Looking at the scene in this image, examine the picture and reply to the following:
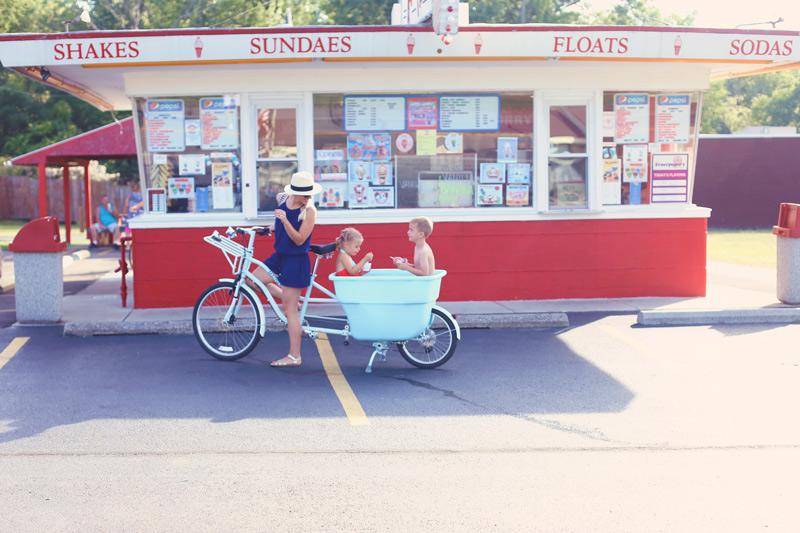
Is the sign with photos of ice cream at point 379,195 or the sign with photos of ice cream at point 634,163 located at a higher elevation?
the sign with photos of ice cream at point 634,163

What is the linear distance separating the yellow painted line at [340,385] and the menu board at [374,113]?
306 cm

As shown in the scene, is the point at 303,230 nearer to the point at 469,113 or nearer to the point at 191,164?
the point at 191,164

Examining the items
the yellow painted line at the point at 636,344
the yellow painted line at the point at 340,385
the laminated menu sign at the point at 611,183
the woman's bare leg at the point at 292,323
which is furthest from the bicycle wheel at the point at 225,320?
the laminated menu sign at the point at 611,183

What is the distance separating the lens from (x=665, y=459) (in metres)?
5.33

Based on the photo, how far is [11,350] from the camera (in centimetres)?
881

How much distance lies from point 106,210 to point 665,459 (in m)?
19.2

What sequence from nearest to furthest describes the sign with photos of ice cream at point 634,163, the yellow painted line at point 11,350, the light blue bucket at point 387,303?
the light blue bucket at point 387,303 < the yellow painted line at point 11,350 < the sign with photos of ice cream at point 634,163

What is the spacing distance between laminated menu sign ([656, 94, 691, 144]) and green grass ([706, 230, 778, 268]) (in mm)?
4400

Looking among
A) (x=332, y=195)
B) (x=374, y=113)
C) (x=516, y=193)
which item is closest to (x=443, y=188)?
(x=516, y=193)

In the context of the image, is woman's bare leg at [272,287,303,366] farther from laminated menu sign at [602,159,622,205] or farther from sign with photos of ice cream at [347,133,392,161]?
laminated menu sign at [602,159,622,205]

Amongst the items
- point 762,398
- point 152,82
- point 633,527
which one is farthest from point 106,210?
point 633,527

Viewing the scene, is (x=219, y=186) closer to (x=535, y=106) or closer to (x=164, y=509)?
(x=535, y=106)

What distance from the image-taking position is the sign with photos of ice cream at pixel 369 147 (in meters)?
11.2

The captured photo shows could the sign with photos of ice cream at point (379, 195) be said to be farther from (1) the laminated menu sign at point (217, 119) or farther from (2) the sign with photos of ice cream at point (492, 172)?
(1) the laminated menu sign at point (217, 119)
